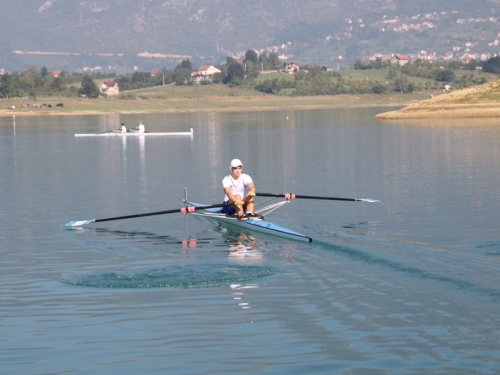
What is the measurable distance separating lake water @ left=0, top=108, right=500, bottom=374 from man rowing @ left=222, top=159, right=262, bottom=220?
601 millimetres

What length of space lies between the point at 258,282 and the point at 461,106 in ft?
216

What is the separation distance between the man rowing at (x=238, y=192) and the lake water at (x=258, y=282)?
1.97ft

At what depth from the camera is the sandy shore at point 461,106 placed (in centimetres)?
7500

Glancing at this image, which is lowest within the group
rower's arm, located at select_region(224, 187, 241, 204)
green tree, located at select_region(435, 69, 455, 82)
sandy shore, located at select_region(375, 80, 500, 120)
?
rower's arm, located at select_region(224, 187, 241, 204)

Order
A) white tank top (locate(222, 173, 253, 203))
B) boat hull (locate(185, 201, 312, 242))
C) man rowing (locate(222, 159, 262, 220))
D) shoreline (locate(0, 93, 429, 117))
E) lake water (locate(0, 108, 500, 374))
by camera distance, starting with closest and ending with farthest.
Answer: lake water (locate(0, 108, 500, 374)) → boat hull (locate(185, 201, 312, 242)) → man rowing (locate(222, 159, 262, 220)) → white tank top (locate(222, 173, 253, 203)) → shoreline (locate(0, 93, 429, 117))

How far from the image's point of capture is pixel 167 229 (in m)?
20.9

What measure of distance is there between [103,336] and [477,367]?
5.07m

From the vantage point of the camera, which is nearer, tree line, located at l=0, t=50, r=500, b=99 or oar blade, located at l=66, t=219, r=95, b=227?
oar blade, located at l=66, t=219, r=95, b=227

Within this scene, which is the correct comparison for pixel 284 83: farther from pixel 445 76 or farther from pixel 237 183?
pixel 237 183

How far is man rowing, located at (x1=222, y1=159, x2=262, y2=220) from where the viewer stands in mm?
19747

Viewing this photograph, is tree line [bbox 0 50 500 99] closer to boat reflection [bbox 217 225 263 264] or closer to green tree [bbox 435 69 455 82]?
green tree [bbox 435 69 455 82]

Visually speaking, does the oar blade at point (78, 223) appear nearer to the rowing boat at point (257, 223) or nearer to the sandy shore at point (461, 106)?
the rowing boat at point (257, 223)

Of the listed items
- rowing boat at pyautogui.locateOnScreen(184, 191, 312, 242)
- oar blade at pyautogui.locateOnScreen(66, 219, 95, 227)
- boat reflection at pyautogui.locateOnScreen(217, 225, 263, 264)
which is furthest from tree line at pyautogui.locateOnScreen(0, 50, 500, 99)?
boat reflection at pyautogui.locateOnScreen(217, 225, 263, 264)

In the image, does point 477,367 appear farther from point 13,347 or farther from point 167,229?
point 167,229
